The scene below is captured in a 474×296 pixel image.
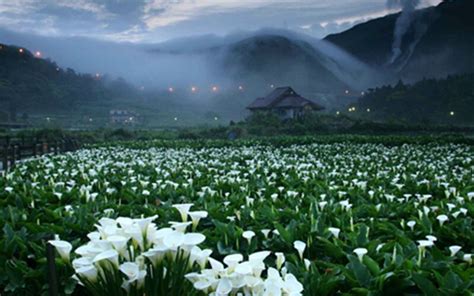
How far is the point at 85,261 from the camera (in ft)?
6.79

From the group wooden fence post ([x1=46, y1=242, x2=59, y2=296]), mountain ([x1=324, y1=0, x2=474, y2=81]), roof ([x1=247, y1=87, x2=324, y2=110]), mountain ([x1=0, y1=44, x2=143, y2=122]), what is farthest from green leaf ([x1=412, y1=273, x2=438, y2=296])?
mountain ([x1=324, y1=0, x2=474, y2=81])

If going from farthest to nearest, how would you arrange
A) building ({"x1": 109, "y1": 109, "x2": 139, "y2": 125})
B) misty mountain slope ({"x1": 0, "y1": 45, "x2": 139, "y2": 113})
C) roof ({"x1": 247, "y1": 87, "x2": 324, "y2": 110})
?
building ({"x1": 109, "y1": 109, "x2": 139, "y2": 125}) → misty mountain slope ({"x1": 0, "y1": 45, "x2": 139, "y2": 113}) → roof ({"x1": 247, "y1": 87, "x2": 324, "y2": 110})

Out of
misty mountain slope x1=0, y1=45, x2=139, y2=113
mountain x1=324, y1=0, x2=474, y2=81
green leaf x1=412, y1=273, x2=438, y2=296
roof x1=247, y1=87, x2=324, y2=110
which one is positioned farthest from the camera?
mountain x1=324, y1=0, x2=474, y2=81

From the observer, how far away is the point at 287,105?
60.8 metres

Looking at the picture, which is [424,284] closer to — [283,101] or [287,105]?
[287,105]

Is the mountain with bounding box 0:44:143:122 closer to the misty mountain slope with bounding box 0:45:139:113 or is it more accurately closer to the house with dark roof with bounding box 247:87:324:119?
the misty mountain slope with bounding box 0:45:139:113

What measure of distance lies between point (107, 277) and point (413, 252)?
7.36ft

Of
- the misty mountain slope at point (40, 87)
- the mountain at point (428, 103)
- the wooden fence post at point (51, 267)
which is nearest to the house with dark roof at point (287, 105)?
the mountain at point (428, 103)

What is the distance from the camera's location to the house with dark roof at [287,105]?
6078 cm

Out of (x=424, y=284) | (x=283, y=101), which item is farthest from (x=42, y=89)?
(x=424, y=284)

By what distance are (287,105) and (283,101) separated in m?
2.26

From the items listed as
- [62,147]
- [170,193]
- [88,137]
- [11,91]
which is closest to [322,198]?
[170,193]

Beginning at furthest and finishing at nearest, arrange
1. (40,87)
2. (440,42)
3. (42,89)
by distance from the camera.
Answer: (440,42), (40,87), (42,89)

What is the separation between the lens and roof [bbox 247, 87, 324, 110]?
199 ft
